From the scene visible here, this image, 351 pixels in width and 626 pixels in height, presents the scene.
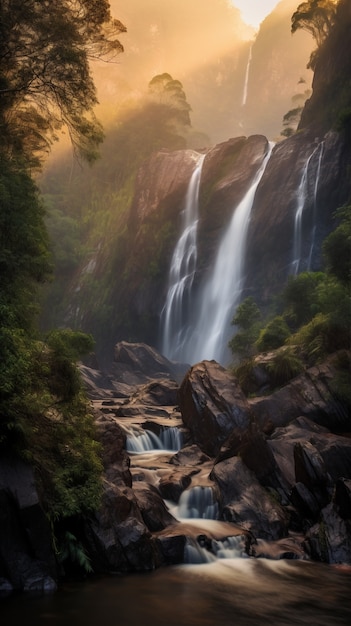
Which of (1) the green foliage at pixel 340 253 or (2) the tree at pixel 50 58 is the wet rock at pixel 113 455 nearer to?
(2) the tree at pixel 50 58

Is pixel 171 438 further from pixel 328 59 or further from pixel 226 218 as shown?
pixel 328 59

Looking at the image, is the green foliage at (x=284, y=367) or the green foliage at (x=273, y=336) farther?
the green foliage at (x=273, y=336)

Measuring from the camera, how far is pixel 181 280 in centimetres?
4884

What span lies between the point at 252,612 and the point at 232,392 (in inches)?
436

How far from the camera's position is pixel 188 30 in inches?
Result: 6127

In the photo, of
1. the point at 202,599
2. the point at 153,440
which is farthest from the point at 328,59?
the point at 202,599

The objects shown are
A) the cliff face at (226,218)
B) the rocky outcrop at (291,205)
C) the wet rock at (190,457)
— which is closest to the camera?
the wet rock at (190,457)

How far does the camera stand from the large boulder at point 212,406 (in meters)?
18.4

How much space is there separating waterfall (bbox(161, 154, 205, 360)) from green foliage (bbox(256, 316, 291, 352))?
19575mm

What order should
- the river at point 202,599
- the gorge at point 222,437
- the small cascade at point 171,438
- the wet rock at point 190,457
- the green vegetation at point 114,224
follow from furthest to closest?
the green vegetation at point 114,224 → the small cascade at point 171,438 → the wet rock at point 190,457 → the gorge at point 222,437 → the river at point 202,599

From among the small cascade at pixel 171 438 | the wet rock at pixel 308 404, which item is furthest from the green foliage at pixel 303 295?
the small cascade at pixel 171 438

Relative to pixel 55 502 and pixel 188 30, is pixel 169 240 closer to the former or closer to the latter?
pixel 55 502

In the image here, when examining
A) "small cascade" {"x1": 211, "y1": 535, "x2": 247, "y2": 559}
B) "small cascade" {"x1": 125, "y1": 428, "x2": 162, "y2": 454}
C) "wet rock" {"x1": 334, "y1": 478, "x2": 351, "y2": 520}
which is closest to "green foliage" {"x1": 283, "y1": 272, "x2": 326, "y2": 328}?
"small cascade" {"x1": 125, "y1": 428, "x2": 162, "y2": 454}

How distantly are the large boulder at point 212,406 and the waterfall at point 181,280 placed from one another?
2491 cm
